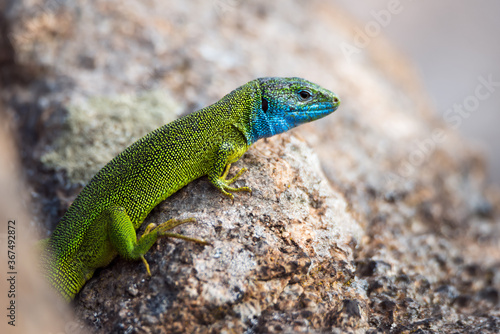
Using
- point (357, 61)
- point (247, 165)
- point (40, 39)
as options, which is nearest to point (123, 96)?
point (40, 39)

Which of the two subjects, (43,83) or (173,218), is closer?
(173,218)

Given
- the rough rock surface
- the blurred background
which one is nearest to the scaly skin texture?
the rough rock surface

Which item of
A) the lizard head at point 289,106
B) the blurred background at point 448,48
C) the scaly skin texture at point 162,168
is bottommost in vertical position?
the scaly skin texture at point 162,168

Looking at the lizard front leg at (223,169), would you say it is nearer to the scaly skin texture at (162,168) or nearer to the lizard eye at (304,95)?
the scaly skin texture at (162,168)

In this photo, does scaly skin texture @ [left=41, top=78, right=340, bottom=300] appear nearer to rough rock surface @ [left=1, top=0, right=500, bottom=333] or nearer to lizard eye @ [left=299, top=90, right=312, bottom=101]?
lizard eye @ [left=299, top=90, right=312, bottom=101]

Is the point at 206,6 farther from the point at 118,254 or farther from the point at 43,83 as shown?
the point at 118,254

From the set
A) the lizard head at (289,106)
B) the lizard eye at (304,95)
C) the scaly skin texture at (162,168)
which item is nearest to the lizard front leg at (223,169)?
the scaly skin texture at (162,168)

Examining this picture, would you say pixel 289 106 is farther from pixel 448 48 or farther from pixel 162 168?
pixel 448 48
